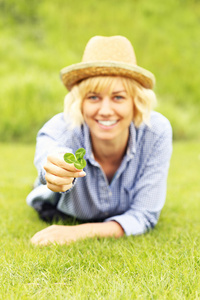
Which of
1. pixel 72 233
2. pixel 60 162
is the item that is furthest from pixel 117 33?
pixel 60 162

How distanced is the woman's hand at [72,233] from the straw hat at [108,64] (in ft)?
3.02

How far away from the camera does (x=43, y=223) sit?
272cm

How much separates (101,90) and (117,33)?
1139cm

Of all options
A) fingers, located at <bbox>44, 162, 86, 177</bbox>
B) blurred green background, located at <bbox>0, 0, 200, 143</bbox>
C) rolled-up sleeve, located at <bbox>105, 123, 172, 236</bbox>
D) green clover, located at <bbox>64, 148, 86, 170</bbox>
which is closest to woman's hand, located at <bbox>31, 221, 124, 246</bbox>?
rolled-up sleeve, located at <bbox>105, 123, 172, 236</bbox>

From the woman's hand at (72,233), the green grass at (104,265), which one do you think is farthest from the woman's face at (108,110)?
the green grass at (104,265)

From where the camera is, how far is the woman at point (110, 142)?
236 cm

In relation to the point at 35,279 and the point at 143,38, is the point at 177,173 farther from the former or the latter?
the point at 143,38

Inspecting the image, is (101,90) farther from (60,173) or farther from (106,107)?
(60,173)

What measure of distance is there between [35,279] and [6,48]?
11.2 meters

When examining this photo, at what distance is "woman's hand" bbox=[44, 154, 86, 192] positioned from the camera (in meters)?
1.66

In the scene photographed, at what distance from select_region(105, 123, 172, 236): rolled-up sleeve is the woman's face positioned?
307 millimetres

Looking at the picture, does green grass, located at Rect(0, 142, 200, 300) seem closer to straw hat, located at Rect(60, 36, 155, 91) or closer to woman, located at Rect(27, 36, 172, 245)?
woman, located at Rect(27, 36, 172, 245)

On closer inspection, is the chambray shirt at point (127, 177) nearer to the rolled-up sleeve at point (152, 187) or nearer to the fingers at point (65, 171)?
the rolled-up sleeve at point (152, 187)

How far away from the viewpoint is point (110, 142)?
8.46 feet
